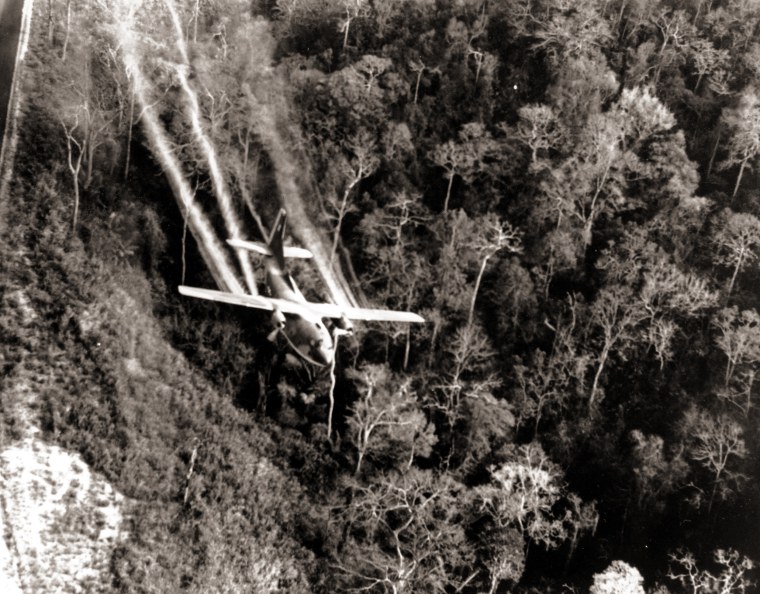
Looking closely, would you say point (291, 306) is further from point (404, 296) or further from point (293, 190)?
point (293, 190)

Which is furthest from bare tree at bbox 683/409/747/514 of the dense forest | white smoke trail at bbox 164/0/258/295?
white smoke trail at bbox 164/0/258/295

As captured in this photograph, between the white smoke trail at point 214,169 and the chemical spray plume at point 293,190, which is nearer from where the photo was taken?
the white smoke trail at point 214,169

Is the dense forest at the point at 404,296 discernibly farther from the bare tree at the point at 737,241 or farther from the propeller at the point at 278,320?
the propeller at the point at 278,320

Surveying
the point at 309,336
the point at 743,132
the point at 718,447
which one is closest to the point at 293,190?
the point at 309,336

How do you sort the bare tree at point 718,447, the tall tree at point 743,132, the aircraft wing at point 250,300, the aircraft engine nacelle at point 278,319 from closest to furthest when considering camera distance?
the aircraft wing at point 250,300
the aircraft engine nacelle at point 278,319
the bare tree at point 718,447
the tall tree at point 743,132

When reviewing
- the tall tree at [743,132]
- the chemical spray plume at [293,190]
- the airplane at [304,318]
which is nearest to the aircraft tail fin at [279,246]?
the airplane at [304,318]
